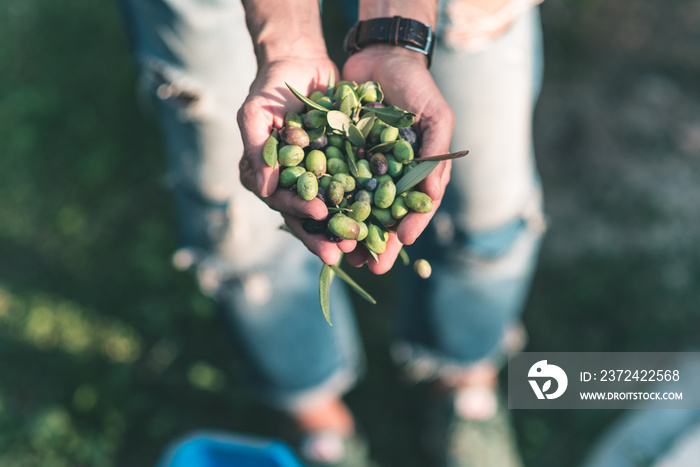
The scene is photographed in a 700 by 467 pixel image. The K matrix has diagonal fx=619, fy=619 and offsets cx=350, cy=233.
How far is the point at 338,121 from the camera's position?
114 cm

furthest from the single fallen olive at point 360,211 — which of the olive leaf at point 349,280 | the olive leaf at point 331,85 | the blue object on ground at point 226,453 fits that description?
the blue object on ground at point 226,453

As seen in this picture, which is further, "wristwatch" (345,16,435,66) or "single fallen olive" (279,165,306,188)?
"wristwatch" (345,16,435,66)

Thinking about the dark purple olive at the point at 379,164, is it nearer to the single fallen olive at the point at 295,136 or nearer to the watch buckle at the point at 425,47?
the single fallen olive at the point at 295,136

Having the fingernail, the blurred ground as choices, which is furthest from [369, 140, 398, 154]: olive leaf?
the blurred ground

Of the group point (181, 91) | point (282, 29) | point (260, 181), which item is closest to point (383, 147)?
point (260, 181)

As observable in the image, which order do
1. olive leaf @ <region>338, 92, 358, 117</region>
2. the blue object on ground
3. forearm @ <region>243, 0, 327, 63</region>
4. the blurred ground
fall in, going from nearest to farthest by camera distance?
olive leaf @ <region>338, 92, 358, 117</region> < forearm @ <region>243, 0, 327, 63</region> < the blue object on ground < the blurred ground

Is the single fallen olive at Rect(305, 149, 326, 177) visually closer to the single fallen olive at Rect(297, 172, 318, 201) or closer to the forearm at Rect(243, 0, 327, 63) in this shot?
the single fallen olive at Rect(297, 172, 318, 201)

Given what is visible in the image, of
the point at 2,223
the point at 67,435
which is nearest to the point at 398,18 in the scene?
the point at 67,435

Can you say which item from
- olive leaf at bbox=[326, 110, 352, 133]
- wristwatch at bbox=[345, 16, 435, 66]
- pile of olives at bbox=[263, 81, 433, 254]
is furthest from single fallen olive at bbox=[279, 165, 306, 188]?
wristwatch at bbox=[345, 16, 435, 66]

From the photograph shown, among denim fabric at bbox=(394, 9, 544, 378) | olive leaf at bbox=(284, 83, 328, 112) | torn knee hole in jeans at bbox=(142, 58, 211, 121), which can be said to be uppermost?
olive leaf at bbox=(284, 83, 328, 112)

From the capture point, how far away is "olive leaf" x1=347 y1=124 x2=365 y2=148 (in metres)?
1.17

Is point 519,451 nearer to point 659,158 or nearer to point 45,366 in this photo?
point 659,158

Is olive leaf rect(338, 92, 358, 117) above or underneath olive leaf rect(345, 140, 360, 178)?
above

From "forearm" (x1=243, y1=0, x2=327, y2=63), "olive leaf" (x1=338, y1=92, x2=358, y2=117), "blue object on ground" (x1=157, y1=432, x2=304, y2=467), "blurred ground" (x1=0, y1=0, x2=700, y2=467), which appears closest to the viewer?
"olive leaf" (x1=338, y1=92, x2=358, y2=117)
